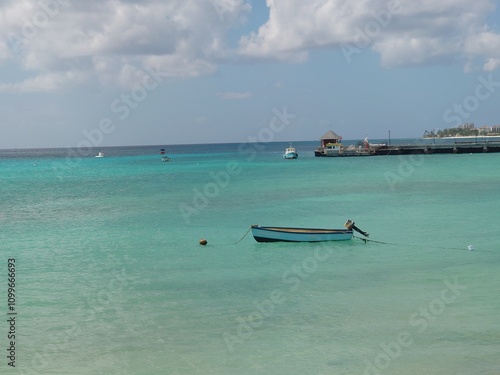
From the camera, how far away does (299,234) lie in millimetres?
27609

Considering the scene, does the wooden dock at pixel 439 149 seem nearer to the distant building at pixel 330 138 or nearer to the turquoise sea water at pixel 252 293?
the distant building at pixel 330 138

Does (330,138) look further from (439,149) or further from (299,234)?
(299,234)

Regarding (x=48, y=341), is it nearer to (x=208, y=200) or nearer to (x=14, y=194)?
(x=208, y=200)

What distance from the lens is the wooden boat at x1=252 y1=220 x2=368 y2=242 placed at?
27.6 metres

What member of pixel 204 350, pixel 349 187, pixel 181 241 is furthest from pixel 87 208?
pixel 204 350

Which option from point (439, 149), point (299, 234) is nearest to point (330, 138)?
point (439, 149)

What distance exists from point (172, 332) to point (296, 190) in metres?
37.3

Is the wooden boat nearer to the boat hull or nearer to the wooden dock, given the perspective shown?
the boat hull

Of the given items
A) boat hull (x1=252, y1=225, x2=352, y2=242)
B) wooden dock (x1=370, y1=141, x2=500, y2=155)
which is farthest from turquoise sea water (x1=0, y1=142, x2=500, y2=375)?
wooden dock (x1=370, y1=141, x2=500, y2=155)

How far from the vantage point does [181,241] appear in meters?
28.8

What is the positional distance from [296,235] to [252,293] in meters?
8.66

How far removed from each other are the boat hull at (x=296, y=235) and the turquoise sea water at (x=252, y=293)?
→ 1.68 ft

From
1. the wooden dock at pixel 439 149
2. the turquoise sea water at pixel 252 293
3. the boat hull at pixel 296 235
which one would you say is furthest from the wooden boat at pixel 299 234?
the wooden dock at pixel 439 149

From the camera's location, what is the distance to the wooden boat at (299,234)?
2764 centimetres
